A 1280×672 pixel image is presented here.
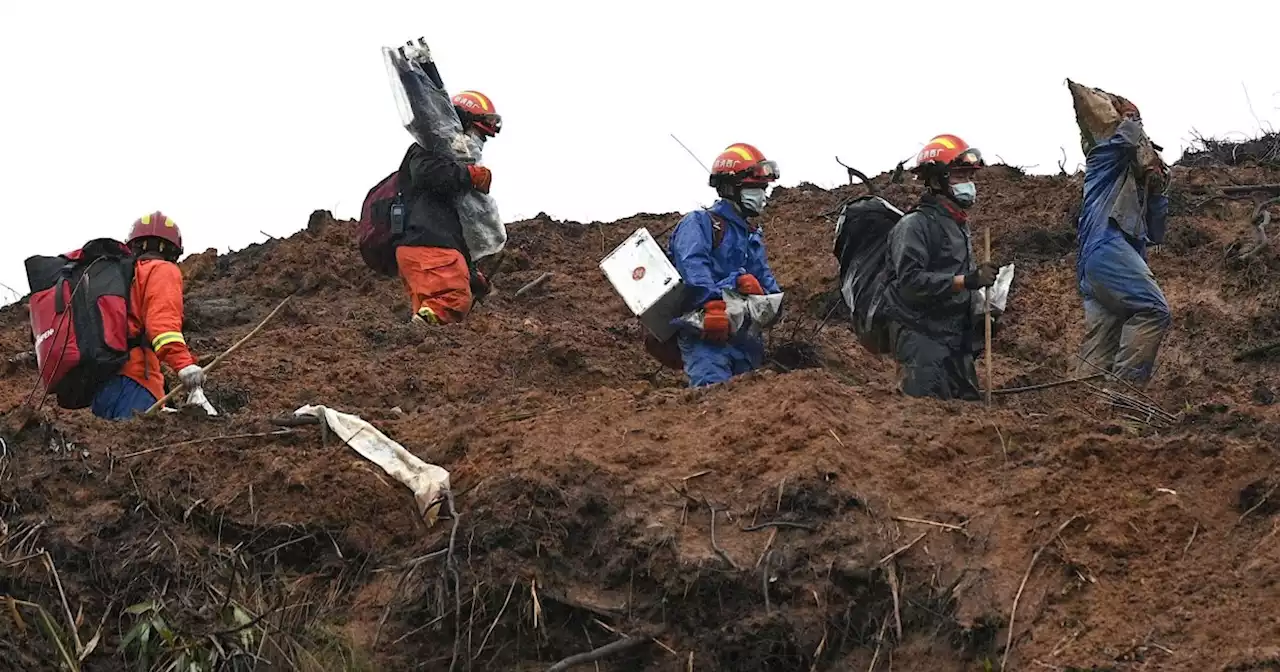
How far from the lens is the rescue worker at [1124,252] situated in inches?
357

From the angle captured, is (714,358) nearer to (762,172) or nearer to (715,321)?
(715,321)

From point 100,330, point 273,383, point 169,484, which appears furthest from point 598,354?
point 169,484

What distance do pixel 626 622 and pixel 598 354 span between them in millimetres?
5214

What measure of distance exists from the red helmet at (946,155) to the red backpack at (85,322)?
13.2 ft

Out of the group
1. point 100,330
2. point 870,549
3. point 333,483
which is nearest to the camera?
point 870,549

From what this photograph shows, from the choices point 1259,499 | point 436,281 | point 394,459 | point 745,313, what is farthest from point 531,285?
point 1259,499

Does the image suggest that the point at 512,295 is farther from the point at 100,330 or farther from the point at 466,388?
the point at 100,330

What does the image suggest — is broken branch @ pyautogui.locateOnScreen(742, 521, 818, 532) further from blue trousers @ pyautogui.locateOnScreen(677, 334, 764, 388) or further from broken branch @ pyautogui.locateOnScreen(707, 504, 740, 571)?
blue trousers @ pyautogui.locateOnScreen(677, 334, 764, 388)

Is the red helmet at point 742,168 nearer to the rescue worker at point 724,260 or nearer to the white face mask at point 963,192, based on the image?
the rescue worker at point 724,260

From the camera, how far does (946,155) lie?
8812mm

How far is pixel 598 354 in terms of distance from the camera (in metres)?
11.4

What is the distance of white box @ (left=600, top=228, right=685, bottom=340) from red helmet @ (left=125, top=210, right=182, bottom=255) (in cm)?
223

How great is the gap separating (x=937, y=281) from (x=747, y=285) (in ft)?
3.67

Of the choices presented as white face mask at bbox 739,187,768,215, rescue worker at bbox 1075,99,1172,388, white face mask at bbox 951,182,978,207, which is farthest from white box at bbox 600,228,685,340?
rescue worker at bbox 1075,99,1172,388
